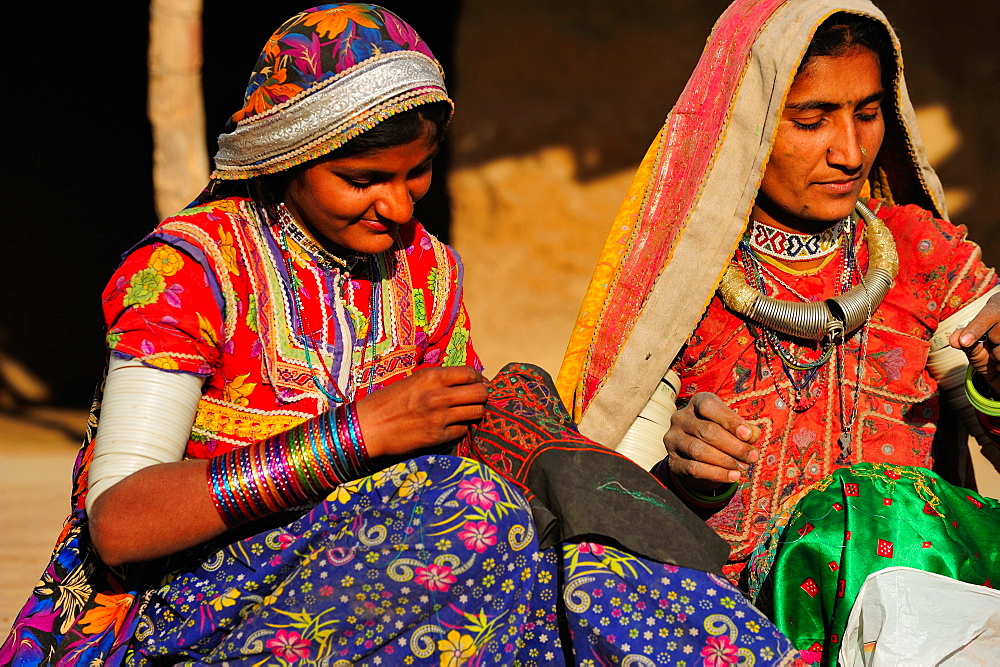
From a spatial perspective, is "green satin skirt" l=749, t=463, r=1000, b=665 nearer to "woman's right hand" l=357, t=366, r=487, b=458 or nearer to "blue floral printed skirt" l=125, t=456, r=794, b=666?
"blue floral printed skirt" l=125, t=456, r=794, b=666

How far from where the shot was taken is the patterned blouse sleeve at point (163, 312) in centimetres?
211

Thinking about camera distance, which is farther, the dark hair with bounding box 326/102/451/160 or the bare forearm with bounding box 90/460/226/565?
the dark hair with bounding box 326/102/451/160

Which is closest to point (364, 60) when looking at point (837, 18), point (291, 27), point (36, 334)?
point (291, 27)

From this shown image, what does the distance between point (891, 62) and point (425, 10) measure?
580 cm

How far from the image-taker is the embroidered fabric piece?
2836 mm

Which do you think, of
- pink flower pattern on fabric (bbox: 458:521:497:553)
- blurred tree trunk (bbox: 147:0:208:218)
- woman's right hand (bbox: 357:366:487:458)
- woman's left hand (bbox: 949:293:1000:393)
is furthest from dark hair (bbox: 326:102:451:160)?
blurred tree trunk (bbox: 147:0:208:218)

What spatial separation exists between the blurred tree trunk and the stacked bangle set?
409cm

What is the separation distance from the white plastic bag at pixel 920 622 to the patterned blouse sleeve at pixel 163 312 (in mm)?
1465

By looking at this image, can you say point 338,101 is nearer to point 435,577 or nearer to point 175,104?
point 435,577

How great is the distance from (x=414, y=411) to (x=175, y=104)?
174 inches

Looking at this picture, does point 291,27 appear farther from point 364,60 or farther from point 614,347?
point 614,347

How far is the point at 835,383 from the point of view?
2.78 meters

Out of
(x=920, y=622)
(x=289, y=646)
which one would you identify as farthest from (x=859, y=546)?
(x=289, y=646)

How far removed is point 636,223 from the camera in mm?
2873
